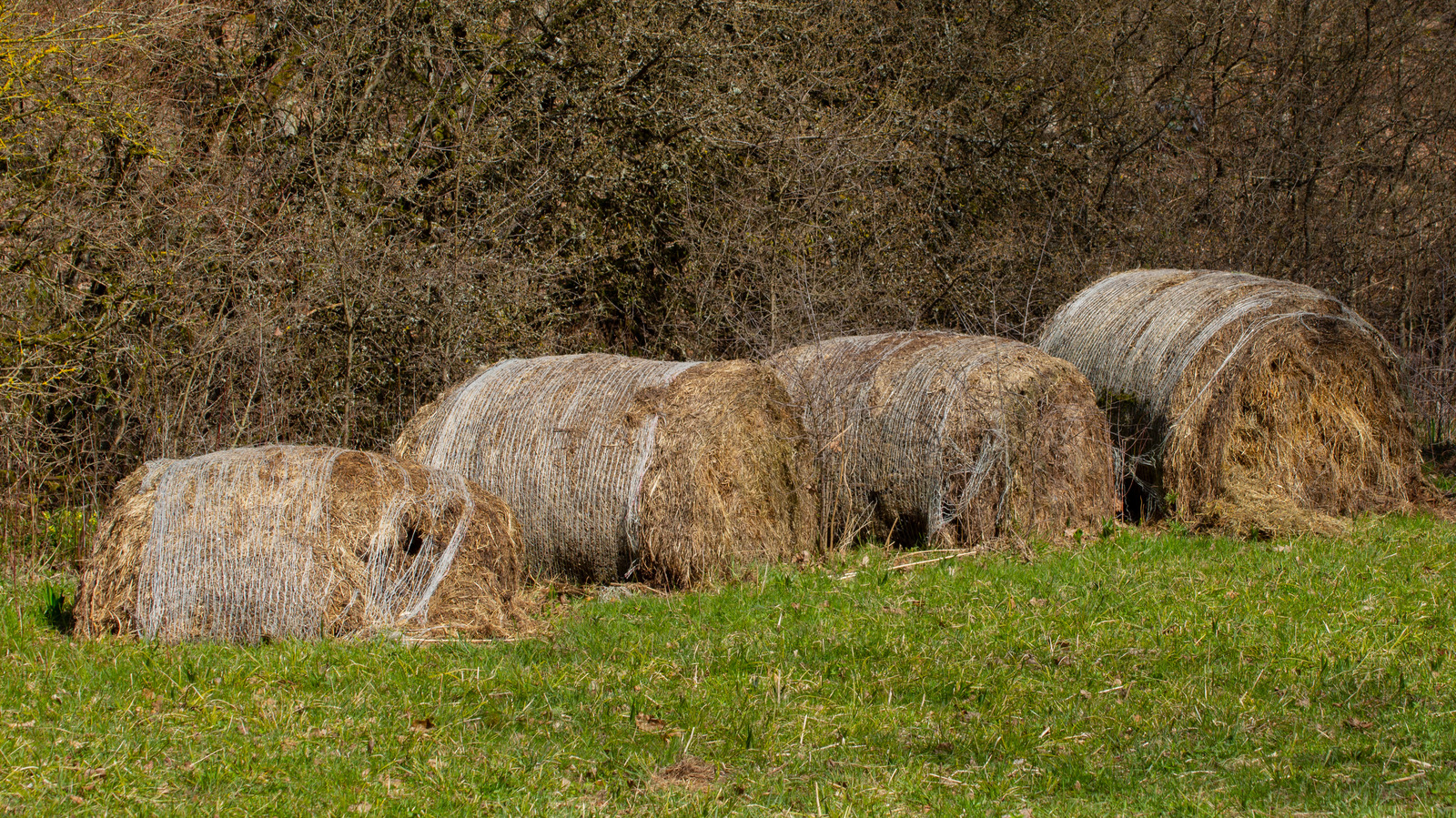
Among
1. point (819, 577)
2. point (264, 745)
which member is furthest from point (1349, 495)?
point (264, 745)

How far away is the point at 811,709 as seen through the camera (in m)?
4.96

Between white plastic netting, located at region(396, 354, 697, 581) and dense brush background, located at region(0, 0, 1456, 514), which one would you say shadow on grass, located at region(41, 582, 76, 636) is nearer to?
dense brush background, located at region(0, 0, 1456, 514)

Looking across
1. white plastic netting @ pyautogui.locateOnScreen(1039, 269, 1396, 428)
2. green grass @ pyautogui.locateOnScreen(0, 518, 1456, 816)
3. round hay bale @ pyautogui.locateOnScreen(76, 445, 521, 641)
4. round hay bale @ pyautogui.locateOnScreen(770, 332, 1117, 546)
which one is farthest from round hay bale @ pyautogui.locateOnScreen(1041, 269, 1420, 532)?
round hay bale @ pyautogui.locateOnScreen(76, 445, 521, 641)

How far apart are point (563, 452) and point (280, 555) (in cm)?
197

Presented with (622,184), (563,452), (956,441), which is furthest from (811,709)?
(622,184)

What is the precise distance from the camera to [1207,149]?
14.7m

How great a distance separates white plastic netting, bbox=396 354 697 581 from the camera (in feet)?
23.6

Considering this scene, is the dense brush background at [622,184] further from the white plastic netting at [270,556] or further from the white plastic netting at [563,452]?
the white plastic netting at [270,556]

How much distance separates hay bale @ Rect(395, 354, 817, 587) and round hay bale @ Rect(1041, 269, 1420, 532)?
8.69 feet

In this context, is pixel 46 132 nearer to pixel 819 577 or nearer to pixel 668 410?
pixel 668 410

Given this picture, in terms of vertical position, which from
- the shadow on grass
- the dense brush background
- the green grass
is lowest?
the green grass

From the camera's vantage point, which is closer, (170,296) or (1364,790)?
(1364,790)

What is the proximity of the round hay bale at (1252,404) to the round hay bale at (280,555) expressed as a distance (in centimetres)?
492

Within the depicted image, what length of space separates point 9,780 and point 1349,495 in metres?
8.47
